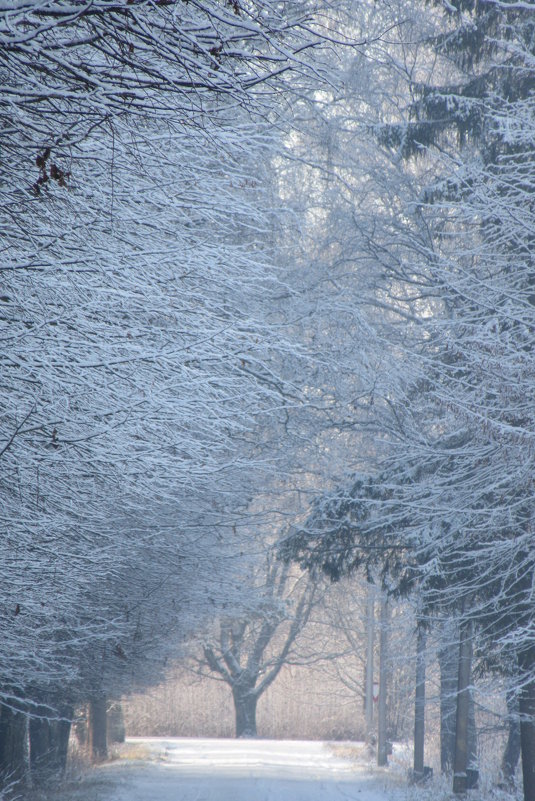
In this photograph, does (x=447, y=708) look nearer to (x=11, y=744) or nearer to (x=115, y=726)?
(x=11, y=744)

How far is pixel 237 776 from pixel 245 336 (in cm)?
1488

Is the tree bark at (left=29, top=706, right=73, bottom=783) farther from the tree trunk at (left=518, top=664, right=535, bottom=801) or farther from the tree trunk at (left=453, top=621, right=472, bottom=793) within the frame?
the tree trunk at (left=518, top=664, right=535, bottom=801)

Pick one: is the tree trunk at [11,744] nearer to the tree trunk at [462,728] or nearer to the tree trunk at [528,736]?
the tree trunk at [528,736]

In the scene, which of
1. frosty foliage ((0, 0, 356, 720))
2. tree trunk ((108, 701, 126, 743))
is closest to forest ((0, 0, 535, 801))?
frosty foliage ((0, 0, 356, 720))

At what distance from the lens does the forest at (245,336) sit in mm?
5055

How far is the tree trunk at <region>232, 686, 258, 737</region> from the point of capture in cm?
4062

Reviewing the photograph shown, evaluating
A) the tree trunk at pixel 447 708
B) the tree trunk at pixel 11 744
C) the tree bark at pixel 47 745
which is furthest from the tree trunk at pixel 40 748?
the tree trunk at pixel 447 708

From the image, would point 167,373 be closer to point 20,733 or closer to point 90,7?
point 90,7

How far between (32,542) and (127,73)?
3722 mm

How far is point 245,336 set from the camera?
30.2ft

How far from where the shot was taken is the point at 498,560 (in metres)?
12.0

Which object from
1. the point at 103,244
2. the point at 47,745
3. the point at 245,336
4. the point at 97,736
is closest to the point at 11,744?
the point at 47,745

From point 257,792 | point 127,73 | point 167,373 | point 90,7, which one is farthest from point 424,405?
point 90,7

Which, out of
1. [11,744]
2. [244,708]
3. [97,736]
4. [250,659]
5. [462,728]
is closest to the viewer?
[11,744]
